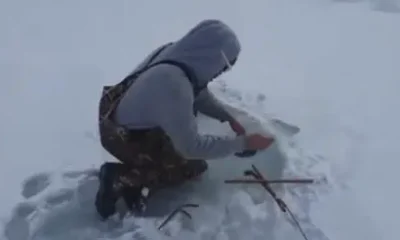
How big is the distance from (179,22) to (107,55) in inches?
25.4

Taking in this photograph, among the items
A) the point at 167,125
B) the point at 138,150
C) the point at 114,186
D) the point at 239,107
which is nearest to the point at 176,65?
the point at 167,125

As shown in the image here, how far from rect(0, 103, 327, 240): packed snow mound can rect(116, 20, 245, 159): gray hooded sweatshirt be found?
281mm

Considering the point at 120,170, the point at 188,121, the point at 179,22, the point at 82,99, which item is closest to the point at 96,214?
the point at 120,170

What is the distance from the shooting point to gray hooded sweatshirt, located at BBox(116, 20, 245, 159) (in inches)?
77.7

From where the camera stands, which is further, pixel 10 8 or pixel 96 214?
pixel 10 8

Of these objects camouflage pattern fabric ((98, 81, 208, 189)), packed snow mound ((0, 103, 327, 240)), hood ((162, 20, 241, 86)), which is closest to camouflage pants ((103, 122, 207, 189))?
camouflage pattern fabric ((98, 81, 208, 189))

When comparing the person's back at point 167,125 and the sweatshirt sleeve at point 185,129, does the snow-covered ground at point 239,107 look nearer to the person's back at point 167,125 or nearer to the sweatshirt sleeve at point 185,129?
the person's back at point 167,125

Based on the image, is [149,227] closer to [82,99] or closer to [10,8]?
[82,99]

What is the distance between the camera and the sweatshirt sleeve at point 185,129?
6.45 ft

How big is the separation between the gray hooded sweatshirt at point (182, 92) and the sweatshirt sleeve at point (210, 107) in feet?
1.19

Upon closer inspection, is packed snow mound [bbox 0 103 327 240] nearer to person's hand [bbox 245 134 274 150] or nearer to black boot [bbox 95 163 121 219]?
black boot [bbox 95 163 121 219]

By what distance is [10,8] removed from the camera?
3.86m

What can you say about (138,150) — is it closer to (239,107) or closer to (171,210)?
(171,210)

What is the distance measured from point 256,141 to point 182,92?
1.36 ft
